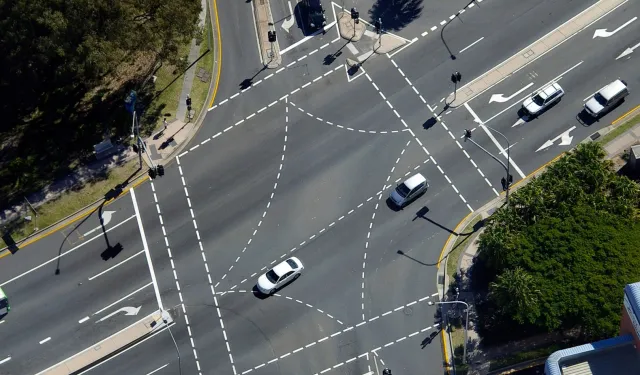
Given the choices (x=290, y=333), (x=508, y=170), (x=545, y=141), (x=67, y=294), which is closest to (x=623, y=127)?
(x=545, y=141)

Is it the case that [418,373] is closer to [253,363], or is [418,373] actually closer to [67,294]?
[253,363]

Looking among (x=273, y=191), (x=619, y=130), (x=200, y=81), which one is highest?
(x=200, y=81)

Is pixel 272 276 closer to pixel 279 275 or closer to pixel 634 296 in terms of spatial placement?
pixel 279 275

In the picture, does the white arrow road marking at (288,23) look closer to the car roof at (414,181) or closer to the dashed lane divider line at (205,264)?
the dashed lane divider line at (205,264)

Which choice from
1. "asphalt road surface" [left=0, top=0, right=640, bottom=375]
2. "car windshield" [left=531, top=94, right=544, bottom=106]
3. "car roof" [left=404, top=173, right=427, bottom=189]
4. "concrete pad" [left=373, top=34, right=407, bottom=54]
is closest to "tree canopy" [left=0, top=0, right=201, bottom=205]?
"asphalt road surface" [left=0, top=0, right=640, bottom=375]

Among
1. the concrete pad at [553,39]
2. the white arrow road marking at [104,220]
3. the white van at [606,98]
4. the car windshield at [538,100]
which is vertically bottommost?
the white van at [606,98]

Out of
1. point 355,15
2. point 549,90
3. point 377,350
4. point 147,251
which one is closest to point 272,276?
point 377,350

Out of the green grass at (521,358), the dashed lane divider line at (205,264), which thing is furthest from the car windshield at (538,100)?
the dashed lane divider line at (205,264)
